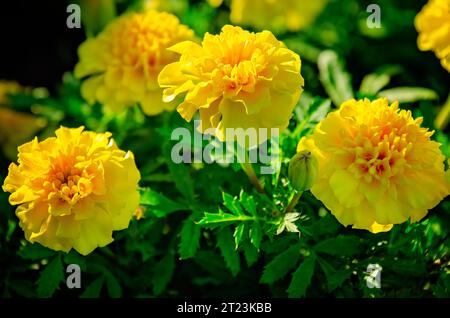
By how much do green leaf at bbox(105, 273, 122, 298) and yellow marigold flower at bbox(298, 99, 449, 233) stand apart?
50 centimetres

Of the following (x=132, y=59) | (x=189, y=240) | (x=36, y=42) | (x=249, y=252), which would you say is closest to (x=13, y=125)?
(x=36, y=42)

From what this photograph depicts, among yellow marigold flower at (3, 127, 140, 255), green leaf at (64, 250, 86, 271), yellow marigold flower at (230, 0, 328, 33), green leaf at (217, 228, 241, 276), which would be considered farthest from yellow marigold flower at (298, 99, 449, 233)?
yellow marigold flower at (230, 0, 328, 33)

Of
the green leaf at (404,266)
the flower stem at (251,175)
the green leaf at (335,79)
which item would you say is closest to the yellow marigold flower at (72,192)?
the flower stem at (251,175)

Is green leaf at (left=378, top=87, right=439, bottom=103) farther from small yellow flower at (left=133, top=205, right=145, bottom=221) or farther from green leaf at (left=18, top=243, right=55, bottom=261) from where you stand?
green leaf at (left=18, top=243, right=55, bottom=261)

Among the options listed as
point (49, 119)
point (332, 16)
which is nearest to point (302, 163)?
point (49, 119)

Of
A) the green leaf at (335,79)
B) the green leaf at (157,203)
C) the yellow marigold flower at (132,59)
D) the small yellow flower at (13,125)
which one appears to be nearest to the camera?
the green leaf at (157,203)

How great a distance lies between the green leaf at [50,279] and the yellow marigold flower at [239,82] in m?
0.41

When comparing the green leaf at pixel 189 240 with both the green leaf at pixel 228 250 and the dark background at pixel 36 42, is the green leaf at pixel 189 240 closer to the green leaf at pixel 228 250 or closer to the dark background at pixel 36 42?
the green leaf at pixel 228 250

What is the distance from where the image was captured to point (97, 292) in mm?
1299

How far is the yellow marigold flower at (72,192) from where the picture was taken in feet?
3.50

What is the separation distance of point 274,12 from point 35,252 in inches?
36.5

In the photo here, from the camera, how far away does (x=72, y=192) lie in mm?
1070

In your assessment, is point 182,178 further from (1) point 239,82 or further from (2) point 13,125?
(2) point 13,125

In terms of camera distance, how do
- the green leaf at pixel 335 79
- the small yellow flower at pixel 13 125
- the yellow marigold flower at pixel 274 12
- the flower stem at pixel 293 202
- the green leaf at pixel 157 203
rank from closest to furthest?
the flower stem at pixel 293 202 → the green leaf at pixel 157 203 → the green leaf at pixel 335 79 → the yellow marigold flower at pixel 274 12 → the small yellow flower at pixel 13 125
